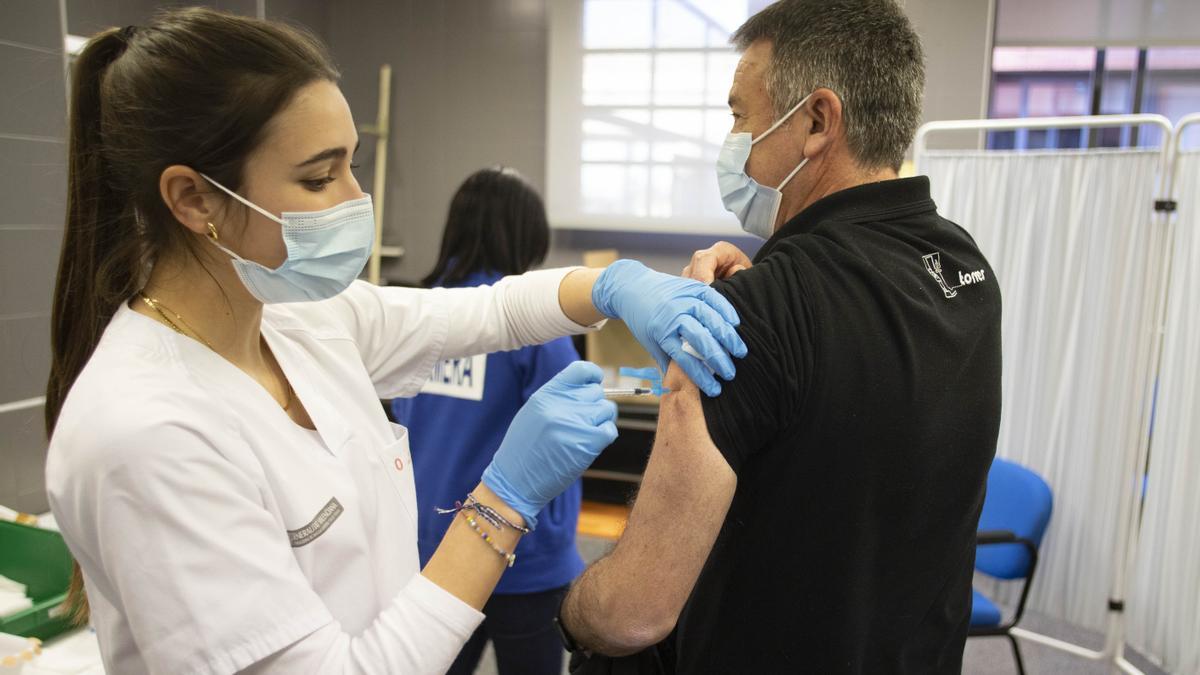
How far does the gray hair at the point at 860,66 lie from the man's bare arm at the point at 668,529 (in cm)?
41

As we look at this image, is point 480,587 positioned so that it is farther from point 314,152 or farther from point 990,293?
point 990,293

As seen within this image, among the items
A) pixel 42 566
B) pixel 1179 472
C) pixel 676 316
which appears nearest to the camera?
pixel 676 316

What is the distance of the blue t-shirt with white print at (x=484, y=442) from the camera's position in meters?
1.98

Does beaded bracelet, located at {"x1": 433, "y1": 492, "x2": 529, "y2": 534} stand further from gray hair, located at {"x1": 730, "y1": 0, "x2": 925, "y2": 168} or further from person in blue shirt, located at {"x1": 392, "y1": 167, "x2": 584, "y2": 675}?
person in blue shirt, located at {"x1": 392, "y1": 167, "x2": 584, "y2": 675}

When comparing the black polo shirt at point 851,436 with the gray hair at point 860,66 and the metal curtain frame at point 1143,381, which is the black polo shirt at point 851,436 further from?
the metal curtain frame at point 1143,381

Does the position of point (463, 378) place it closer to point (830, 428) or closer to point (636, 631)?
point (636, 631)

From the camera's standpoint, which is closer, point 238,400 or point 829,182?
point 238,400

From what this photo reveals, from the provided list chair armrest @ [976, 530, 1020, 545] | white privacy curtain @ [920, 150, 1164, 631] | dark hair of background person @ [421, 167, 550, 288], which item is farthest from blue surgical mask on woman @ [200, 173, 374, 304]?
white privacy curtain @ [920, 150, 1164, 631]

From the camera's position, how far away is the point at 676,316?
1.05m

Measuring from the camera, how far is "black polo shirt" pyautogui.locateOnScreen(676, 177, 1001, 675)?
0.95m

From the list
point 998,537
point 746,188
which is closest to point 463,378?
point 746,188

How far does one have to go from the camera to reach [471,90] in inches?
189

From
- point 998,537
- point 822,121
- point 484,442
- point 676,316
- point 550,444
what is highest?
point 822,121

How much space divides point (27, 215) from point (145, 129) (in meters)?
0.97
